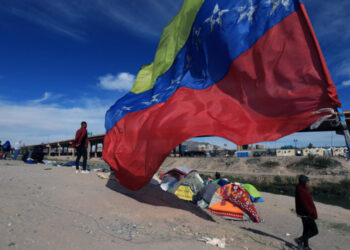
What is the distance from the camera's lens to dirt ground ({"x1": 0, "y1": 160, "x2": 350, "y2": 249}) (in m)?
2.95

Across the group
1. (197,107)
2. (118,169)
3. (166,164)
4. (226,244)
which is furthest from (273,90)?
(166,164)

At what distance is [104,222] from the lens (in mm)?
3727

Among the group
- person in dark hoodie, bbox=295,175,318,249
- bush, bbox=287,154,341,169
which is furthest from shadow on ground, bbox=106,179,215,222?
bush, bbox=287,154,341,169

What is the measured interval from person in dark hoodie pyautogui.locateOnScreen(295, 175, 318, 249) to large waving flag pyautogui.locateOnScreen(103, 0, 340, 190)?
1998 millimetres

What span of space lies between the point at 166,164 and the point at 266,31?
1579 inches

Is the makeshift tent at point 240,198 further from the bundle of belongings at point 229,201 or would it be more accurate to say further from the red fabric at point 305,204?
the red fabric at point 305,204

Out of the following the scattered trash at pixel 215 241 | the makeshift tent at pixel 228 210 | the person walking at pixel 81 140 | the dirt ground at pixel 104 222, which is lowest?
the makeshift tent at pixel 228 210

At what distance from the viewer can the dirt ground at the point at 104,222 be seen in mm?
2949

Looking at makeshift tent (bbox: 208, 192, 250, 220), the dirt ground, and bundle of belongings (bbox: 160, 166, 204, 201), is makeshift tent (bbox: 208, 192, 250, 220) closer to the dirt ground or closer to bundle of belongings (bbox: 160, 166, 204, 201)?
the dirt ground

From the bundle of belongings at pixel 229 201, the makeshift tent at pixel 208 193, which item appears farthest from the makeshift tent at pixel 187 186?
the makeshift tent at pixel 208 193

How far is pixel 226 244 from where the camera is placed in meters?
3.64

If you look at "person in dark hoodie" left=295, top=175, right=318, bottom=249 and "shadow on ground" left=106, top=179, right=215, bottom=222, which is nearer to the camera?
"person in dark hoodie" left=295, top=175, right=318, bottom=249

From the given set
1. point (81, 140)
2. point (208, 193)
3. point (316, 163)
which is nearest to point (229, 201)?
point (208, 193)

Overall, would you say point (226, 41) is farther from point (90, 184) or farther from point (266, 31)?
point (90, 184)
